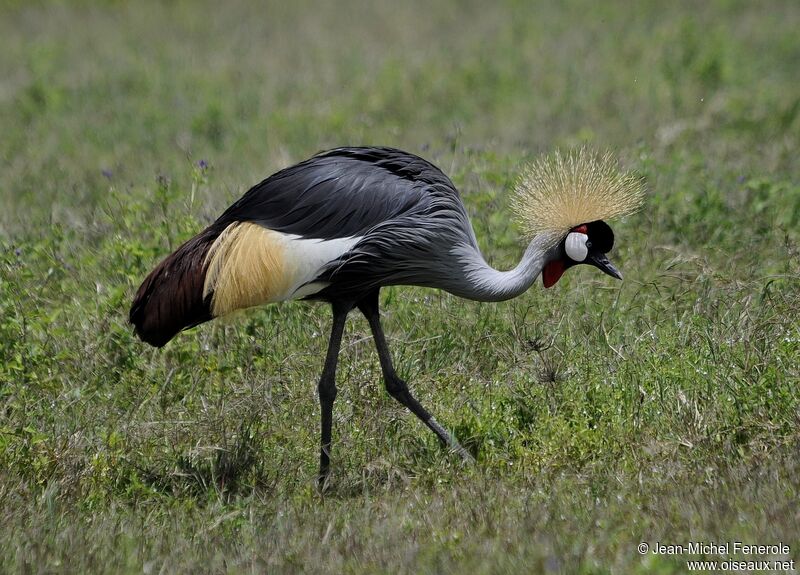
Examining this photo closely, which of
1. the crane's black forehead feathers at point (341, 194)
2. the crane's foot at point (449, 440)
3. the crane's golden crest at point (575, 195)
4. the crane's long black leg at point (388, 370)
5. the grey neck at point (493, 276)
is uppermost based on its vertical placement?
the crane's black forehead feathers at point (341, 194)

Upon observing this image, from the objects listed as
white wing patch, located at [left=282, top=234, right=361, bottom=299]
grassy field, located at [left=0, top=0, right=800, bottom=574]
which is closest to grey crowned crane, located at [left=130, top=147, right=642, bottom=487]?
white wing patch, located at [left=282, top=234, right=361, bottom=299]

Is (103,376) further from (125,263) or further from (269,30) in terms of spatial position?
(269,30)

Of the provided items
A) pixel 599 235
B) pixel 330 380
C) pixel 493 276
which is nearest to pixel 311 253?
pixel 330 380

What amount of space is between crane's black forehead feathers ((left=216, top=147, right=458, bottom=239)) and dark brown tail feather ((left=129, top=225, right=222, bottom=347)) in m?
0.17

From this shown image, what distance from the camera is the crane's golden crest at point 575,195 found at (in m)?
4.30

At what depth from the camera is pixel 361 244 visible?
412cm

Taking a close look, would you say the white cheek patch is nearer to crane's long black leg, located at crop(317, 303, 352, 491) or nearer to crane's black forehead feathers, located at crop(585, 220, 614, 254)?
crane's black forehead feathers, located at crop(585, 220, 614, 254)

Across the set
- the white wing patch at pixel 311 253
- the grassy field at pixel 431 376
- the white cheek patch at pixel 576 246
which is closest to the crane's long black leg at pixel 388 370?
the grassy field at pixel 431 376

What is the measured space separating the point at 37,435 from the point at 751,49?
7.55m

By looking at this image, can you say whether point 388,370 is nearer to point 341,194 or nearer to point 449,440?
point 449,440

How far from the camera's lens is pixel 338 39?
11.0 meters

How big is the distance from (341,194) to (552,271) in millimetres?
921

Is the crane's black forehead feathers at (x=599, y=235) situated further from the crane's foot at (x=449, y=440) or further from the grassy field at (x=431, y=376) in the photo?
the crane's foot at (x=449, y=440)

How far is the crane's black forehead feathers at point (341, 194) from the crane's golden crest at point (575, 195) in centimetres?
35
